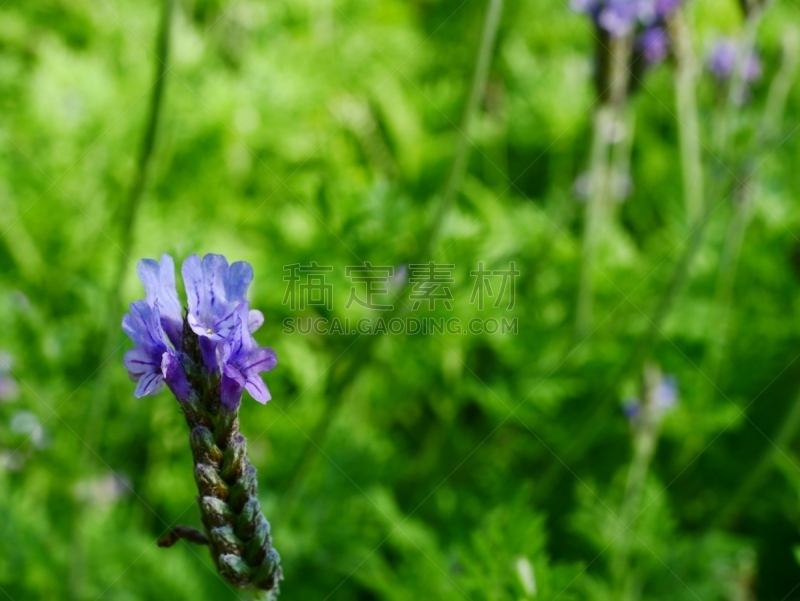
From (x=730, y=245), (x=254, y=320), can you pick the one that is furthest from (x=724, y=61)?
(x=254, y=320)

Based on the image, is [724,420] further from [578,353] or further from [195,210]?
[195,210]

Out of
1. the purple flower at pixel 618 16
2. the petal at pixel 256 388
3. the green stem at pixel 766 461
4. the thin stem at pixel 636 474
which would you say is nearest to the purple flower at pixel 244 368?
the petal at pixel 256 388

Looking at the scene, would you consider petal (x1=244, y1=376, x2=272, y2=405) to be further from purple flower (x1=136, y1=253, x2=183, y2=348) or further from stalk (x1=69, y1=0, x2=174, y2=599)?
stalk (x1=69, y1=0, x2=174, y2=599)

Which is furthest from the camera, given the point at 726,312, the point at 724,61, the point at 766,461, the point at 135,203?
the point at 724,61

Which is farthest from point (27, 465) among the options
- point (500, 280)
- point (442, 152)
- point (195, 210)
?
point (442, 152)

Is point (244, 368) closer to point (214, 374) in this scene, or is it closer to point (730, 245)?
point (214, 374)

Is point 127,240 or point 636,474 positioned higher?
point 127,240

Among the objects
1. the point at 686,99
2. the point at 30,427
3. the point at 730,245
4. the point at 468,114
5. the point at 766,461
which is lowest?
the point at 30,427
